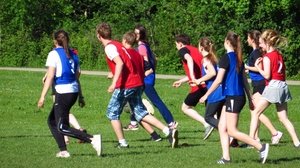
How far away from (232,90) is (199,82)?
1.99m

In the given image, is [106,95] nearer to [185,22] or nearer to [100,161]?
[100,161]

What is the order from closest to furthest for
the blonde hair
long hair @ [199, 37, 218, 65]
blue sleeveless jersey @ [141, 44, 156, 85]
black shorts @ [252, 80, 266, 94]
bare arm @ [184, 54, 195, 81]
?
the blonde hair, long hair @ [199, 37, 218, 65], black shorts @ [252, 80, 266, 94], bare arm @ [184, 54, 195, 81], blue sleeveless jersey @ [141, 44, 156, 85]

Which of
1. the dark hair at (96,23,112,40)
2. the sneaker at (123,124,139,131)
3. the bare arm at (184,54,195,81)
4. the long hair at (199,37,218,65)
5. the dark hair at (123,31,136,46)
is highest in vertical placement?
the dark hair at (96,23,112,40)

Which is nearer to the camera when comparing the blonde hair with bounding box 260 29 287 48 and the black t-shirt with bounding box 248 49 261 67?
the blonde hair with bounding box 260 29 287 48

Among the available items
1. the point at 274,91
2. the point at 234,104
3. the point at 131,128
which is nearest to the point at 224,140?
the point at 234,104

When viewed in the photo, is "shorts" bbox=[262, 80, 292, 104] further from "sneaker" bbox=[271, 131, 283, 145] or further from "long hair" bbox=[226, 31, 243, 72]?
"long hair" bbox=[226, 31, 243, 72]

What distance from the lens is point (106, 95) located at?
2569 cm

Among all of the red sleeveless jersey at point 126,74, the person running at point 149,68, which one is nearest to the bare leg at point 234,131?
the red sleeveless jersey at point 126,74

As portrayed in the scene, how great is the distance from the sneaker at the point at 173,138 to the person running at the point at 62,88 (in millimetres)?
1613

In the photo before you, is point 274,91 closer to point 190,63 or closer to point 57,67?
point 190,63

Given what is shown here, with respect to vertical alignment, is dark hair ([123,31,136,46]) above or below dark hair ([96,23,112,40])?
below

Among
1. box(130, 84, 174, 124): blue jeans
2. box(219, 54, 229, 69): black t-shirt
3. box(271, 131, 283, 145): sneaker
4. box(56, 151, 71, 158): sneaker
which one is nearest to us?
box(219, 54, 229, 69): black t-shirt

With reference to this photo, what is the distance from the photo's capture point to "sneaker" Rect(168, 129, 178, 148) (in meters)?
12.5

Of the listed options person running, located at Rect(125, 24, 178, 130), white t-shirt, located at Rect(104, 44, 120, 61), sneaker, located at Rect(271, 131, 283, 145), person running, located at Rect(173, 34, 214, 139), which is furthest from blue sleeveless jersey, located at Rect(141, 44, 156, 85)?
sneaker, located at Rect(271, 131, 283, 145)
